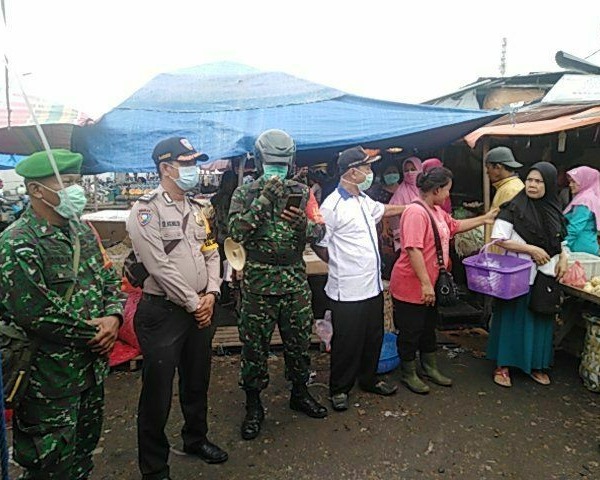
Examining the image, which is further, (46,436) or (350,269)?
(350,269)

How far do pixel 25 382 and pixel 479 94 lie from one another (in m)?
11.9

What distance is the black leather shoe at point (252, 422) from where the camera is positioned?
3107 mm

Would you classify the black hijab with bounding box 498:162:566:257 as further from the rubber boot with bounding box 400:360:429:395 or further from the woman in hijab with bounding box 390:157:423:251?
the woman in hijab with bounding box 390:157:423:251

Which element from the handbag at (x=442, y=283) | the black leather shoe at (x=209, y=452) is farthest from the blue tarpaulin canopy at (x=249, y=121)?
the black leather shoe at (x=209, y=452)

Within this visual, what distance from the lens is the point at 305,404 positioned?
3.39 meters

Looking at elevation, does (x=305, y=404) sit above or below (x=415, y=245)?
below

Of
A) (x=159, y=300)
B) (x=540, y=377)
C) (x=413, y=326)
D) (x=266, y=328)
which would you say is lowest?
(x=540, y=377)

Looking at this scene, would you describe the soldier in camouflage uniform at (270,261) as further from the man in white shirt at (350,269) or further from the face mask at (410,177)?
the face mask at (410,177)

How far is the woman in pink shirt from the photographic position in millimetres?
3453

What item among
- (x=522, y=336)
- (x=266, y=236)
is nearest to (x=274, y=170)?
(x=266, y=236)

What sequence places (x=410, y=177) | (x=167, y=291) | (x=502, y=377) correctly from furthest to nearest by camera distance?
(x=410, y=177) < (x=502, y=377) < (x=167, y=291)

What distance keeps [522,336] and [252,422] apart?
2.25m

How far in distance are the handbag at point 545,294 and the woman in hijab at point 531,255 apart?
0.03 m

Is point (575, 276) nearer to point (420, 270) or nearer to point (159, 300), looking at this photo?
point (420, 270)
